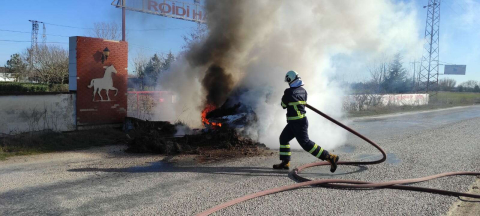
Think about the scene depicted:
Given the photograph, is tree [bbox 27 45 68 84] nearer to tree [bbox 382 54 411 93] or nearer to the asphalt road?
the asphalt road

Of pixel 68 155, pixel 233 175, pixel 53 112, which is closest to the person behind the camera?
pixel 233 175

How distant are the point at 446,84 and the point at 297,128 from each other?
88.5 meters

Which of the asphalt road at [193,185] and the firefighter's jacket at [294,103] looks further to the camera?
the firefighter's jacket at [294,103]

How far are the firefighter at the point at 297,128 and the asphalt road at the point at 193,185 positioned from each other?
300 millimetres

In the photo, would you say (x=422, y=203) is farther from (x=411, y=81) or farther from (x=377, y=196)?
(x=411, y=81)

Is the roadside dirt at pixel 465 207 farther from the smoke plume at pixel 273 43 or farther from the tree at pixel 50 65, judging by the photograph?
the tree at pixel 50 65

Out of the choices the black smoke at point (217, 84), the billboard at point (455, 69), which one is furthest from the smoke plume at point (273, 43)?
the billboard at point (455, 69)

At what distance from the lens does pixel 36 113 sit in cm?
864

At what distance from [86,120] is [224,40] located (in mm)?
4677

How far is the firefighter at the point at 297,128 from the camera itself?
18.5ft

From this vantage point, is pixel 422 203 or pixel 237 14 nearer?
pixel 422 203

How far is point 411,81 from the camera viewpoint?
40.0 metres

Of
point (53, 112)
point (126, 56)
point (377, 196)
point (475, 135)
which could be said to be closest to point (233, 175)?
point (377, 196)

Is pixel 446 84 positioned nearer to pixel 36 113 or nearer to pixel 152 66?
pixel 152 66
